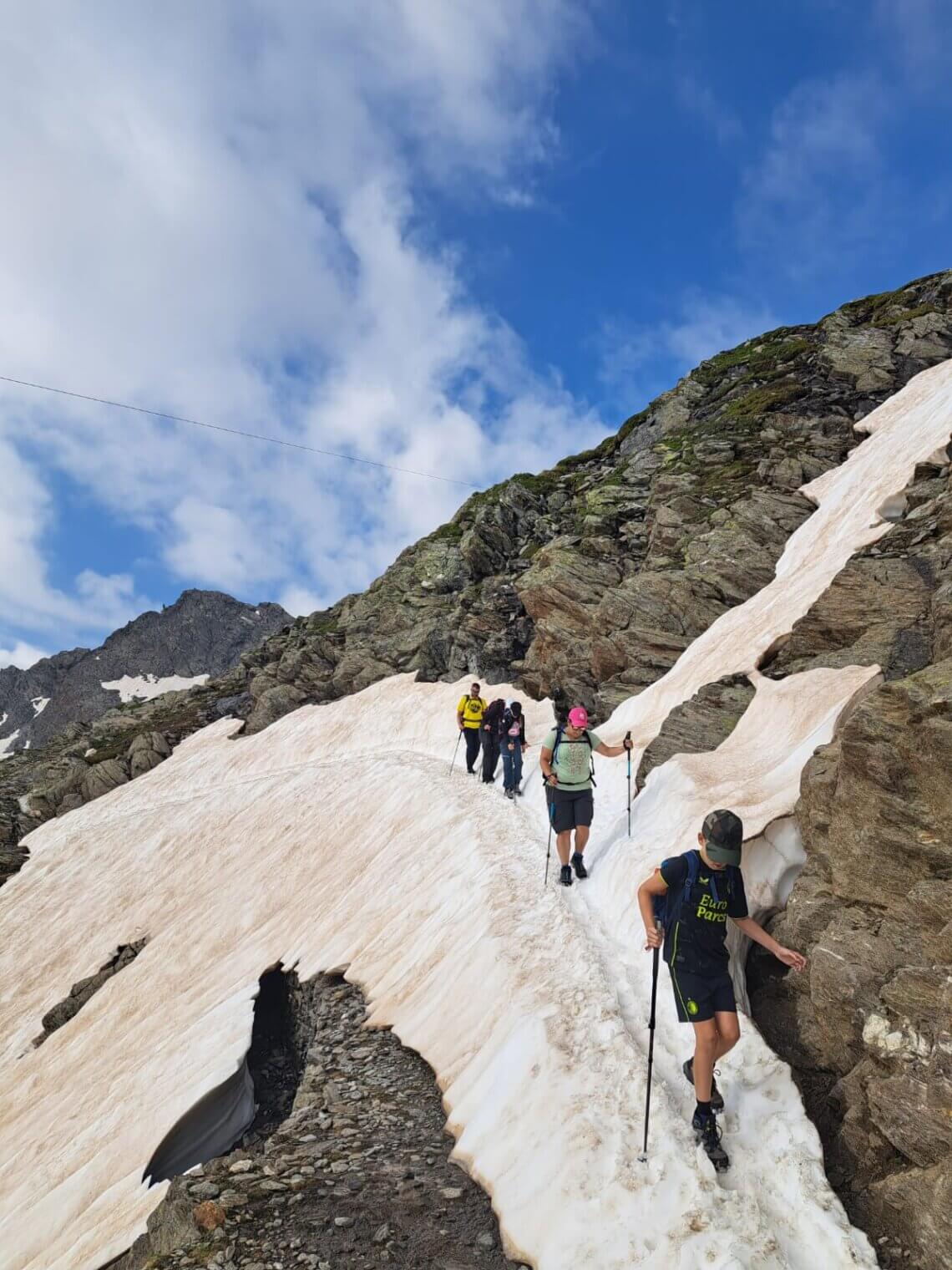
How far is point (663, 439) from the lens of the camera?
152 feet

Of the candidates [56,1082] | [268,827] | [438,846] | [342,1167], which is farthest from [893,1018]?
[268,827]

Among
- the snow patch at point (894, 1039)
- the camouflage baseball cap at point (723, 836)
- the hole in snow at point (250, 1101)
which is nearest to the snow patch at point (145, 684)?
the hole in snow at point (250, 1101)

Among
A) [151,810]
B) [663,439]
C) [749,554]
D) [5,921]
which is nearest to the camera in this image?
[749,554]

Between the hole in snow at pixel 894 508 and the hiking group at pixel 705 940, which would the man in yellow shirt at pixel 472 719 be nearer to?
the hole in snow at pixel 894 508

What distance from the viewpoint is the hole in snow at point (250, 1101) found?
11.2 m

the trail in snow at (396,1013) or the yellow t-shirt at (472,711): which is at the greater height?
the yellow t-shirt at (472,711)

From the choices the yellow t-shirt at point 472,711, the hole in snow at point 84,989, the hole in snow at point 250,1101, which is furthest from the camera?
the hole in snow at point 84,989

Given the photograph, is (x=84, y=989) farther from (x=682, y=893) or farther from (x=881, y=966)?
(x=881, y=966)

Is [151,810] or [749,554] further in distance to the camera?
[151,810]

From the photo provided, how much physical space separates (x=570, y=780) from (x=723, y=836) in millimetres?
6261

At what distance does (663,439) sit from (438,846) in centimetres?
3654

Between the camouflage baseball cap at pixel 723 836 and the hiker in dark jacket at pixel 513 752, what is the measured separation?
45.6ft

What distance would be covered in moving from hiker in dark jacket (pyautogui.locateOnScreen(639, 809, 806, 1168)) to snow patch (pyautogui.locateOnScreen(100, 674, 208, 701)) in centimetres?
18000

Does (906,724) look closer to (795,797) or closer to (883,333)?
(795,797)
